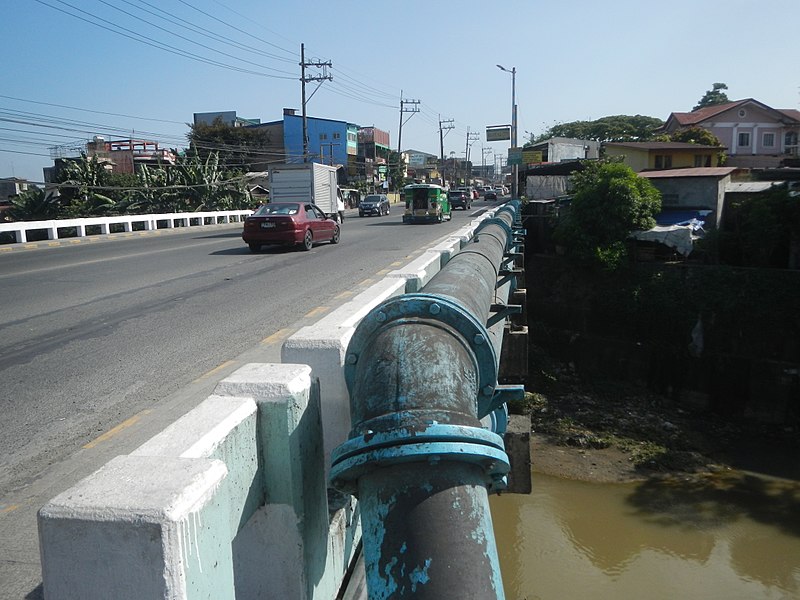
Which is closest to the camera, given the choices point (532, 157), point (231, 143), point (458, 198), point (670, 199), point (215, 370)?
point (215, 370)

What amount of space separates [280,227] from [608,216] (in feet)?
30.2

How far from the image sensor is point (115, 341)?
322 inches

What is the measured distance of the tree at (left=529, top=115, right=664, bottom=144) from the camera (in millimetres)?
74062

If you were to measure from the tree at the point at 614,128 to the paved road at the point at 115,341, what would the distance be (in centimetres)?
6389

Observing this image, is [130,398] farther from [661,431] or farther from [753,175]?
[753,175]

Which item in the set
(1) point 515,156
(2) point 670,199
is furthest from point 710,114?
(2) point 670,199

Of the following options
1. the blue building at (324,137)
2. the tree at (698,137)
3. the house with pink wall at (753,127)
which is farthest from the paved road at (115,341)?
the blue building at (324,137)

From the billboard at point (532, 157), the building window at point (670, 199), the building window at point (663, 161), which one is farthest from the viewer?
the billboard at point (532, 157)

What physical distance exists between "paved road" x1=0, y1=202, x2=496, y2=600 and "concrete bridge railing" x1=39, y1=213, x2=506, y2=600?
1450mm

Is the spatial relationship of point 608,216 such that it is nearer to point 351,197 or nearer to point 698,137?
point 698,137

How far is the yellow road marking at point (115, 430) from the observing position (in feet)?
16.1

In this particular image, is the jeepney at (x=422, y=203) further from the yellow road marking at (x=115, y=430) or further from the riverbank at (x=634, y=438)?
the yellow road marking at (x=115, y=430)

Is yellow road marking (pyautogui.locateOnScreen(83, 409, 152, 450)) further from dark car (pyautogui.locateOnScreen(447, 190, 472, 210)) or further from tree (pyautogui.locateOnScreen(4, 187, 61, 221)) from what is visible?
dark car (pyautogui.locateOnScreen(447, 190, 472, 210))

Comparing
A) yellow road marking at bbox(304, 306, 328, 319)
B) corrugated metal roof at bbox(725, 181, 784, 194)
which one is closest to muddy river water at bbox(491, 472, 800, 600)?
yellow road marking at bbox(304, 306, 328, 319)
